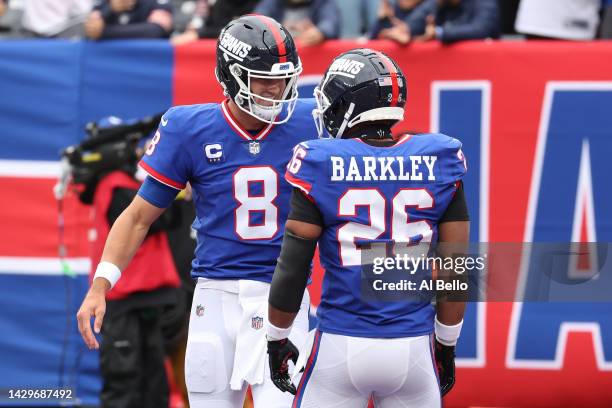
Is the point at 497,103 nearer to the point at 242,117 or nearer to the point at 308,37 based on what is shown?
the point at 308,37

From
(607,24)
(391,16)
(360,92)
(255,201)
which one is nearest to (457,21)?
(391,16)

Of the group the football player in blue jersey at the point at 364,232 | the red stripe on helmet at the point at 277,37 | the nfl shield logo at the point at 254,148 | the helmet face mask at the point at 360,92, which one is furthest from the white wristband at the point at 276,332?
the red stripe on helmet at the point at 277,37

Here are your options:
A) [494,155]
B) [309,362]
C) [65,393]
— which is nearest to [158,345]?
[65,393]

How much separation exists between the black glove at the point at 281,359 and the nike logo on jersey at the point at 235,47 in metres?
1.14

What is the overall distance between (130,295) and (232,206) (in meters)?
2.38

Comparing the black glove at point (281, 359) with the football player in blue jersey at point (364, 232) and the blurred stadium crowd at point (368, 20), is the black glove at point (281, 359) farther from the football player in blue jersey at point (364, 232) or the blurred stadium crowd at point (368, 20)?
the blurred stadium crowd at point (368, 20)

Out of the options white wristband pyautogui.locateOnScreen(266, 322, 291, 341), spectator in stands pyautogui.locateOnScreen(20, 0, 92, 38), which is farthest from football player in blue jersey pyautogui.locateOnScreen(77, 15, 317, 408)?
spectator in stands pyautogui.locateOnScreen(20, 0, 92, 38)

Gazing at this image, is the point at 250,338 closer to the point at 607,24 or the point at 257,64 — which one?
the point at 257,64

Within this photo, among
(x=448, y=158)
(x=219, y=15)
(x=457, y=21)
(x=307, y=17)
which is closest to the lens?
(x=448, y=158)

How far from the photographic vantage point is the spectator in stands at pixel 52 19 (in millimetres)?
8438

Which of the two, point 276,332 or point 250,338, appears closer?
point 276,332

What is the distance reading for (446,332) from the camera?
4023 mm

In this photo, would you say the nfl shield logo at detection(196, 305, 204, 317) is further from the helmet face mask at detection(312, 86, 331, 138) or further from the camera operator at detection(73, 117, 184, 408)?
the camera operator at detection(73, 117, 184, 408)

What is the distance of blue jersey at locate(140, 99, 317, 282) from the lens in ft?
14.5
